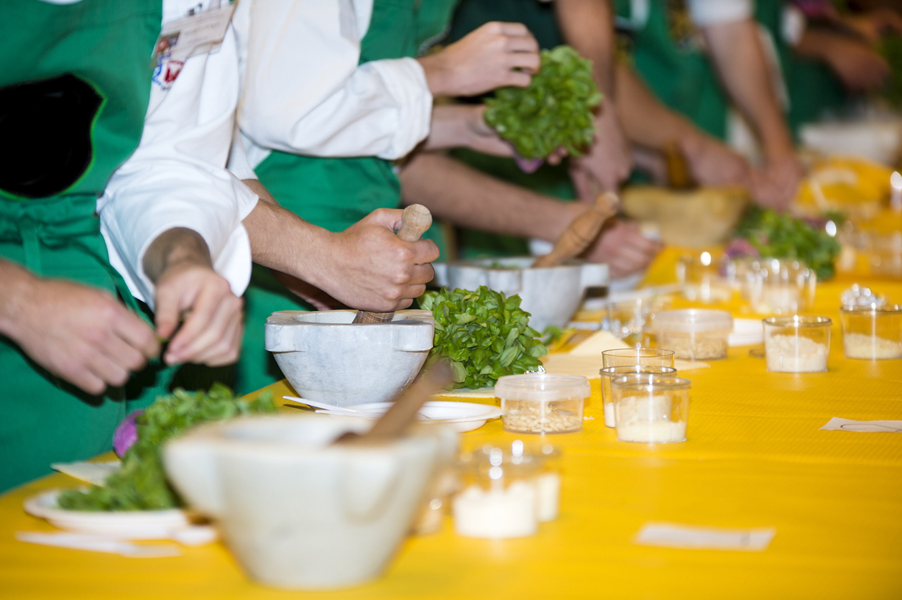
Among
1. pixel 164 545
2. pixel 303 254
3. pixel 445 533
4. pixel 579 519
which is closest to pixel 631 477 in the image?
pixel 579 519

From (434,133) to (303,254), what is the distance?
0.84 m

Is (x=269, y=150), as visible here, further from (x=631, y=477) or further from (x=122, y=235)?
(x=631, y=477)

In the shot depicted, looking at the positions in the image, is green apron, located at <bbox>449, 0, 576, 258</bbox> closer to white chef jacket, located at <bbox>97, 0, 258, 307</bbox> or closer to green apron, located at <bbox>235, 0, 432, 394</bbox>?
green apron, located at <bbox>235, 0, 432, 394</bbox>

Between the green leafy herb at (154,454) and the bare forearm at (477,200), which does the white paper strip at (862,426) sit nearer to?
the green leafy herb at (154,454)

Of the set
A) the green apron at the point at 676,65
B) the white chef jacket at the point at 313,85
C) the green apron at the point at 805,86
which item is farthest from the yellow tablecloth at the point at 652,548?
the green apron at the point at 805,86

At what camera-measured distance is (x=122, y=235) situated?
4.22 feet

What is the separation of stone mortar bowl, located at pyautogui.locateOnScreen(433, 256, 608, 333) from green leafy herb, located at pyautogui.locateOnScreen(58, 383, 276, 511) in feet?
2.80

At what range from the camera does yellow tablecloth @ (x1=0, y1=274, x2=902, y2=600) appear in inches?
27.6

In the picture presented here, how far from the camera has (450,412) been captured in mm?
1212

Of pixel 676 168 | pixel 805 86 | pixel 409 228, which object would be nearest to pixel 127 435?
pixel 409 228

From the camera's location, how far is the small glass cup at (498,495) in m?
0.79

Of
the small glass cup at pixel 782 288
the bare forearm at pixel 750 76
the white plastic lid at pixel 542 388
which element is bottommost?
the white plastic lid at pixel 542 388

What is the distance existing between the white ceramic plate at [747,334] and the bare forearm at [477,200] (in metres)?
0.62

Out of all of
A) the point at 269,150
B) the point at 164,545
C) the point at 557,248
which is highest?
the point at 269,150
